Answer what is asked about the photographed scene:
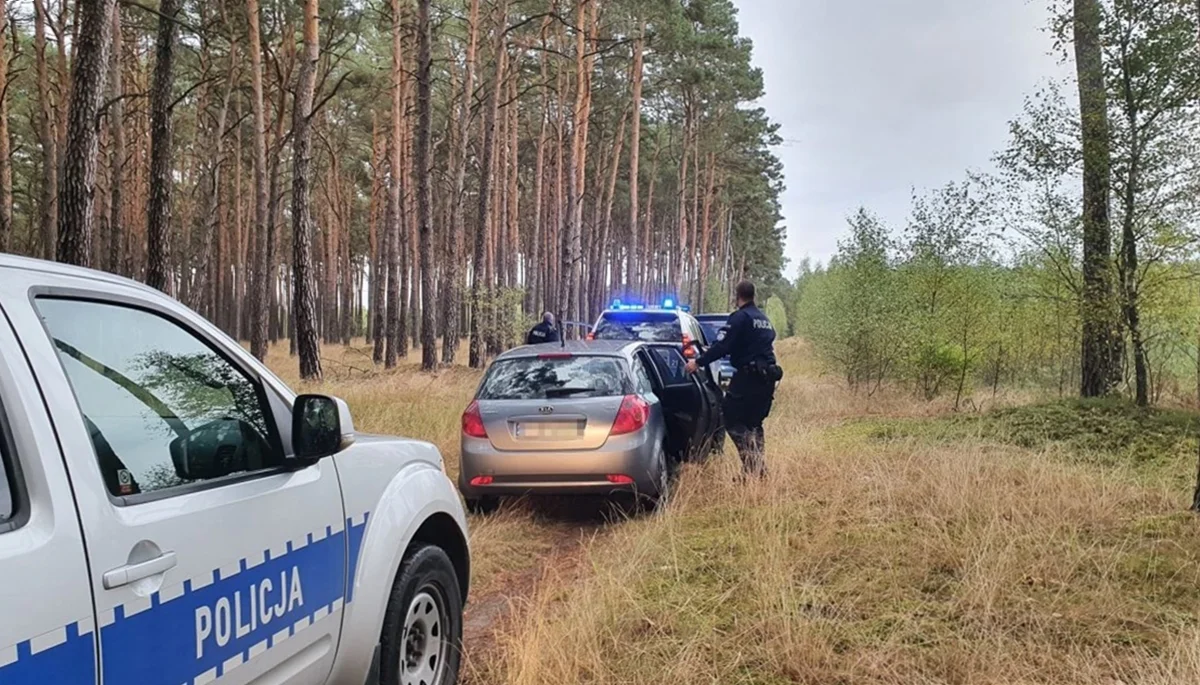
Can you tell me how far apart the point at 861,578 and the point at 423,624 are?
2.47 meters

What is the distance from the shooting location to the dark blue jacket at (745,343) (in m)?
7.12

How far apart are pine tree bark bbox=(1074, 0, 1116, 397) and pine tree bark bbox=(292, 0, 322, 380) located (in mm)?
12674

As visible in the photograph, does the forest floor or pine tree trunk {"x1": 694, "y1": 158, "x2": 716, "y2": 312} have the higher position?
pine tree trunk {"x1": 694, "y1": 158, "x2": 716, "y2": 312}

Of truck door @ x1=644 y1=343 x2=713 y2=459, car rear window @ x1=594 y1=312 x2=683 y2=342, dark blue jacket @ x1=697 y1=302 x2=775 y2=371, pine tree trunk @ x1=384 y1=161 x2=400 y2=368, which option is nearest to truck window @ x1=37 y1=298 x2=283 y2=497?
truck door @ x1=644 y1=343 x2=713 y2=459

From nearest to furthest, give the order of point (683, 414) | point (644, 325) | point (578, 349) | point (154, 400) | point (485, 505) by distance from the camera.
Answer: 1. point (154, 400)
2. point (485, 505)
3. point (578, 349)
4. point (683, 414)
5. point (644, 325)

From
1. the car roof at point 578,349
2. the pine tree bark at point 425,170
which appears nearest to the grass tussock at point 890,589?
the car roof at point 578,349

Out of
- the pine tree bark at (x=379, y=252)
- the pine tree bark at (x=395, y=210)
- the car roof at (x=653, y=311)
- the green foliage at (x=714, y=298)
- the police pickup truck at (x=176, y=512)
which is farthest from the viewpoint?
the green foliage at (x=714, y=298)

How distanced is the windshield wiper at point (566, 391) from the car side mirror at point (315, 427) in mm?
3747

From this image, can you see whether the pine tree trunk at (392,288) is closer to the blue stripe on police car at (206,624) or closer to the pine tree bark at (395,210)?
the pine tree bark at (395,210)

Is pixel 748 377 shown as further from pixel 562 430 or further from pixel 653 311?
pixel 653 311

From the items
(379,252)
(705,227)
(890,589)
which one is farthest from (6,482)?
(705,227)

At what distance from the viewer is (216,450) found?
2.15 m

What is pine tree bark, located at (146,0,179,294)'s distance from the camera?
32.4ft

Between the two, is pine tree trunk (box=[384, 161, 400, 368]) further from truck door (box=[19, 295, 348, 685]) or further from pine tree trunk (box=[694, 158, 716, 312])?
pine tree trunk (box=[694, 158, 716, 312])
